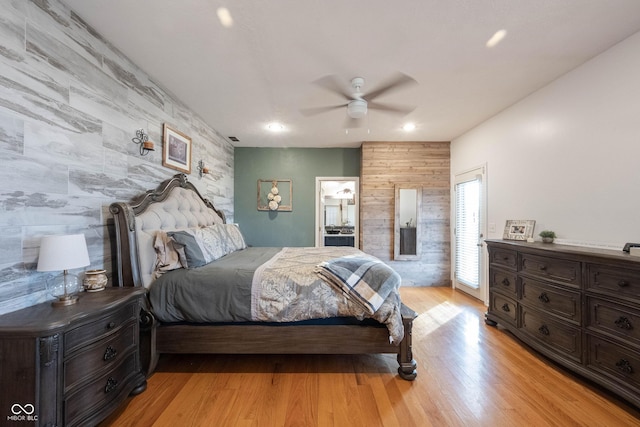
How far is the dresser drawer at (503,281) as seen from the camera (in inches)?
106

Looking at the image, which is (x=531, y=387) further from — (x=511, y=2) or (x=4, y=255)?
(x=4, y=255)

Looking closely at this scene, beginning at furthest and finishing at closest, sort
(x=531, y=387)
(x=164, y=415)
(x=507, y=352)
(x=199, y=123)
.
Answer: (x=199, y=123), (x=507, y=352), (x=531, y=387), (x=164, y=415)

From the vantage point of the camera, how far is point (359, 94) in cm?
283

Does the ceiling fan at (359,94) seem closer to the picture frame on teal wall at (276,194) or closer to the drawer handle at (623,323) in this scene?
the picture frame on teal wall at (276,194)

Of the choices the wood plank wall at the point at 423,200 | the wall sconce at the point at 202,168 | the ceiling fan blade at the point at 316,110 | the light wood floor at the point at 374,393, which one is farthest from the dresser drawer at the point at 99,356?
the wood plank wall at the point at 423,200

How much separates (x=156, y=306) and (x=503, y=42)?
347 centimetres

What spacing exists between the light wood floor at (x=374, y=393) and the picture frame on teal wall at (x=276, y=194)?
123 inches

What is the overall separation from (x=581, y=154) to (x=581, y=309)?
1.41 meters

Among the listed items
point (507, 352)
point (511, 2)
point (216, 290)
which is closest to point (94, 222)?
point (216, 290)

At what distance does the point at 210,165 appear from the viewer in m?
4.06

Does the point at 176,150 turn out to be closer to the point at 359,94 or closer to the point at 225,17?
the point at 225,17

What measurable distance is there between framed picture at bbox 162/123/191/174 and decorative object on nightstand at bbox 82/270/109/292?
1.43 metres
